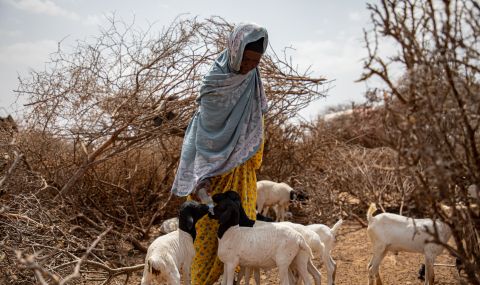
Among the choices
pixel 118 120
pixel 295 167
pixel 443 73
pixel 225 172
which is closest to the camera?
pixel 443 73

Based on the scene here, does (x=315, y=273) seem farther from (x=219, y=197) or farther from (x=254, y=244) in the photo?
(x=219, y=197)

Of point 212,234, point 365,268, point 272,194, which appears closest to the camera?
point 212,234

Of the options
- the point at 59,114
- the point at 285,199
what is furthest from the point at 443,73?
the point at 285,199

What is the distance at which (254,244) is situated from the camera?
151 inches

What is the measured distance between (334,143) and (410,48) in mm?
8388

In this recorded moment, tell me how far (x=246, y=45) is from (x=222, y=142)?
0.84 m

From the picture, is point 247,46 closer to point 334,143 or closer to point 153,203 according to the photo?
point 153,203

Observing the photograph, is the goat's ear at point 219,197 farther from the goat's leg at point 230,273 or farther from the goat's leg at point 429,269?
the goat's leg at point 429,269

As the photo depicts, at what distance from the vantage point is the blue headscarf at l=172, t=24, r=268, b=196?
425 cm

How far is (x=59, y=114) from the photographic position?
6.35 meters

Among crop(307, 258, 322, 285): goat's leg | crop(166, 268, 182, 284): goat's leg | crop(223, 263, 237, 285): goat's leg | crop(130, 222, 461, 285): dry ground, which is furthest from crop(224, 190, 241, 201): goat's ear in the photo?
crop(130, 222, 461, 285): dry ground

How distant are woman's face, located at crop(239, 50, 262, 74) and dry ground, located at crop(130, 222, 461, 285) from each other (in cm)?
240

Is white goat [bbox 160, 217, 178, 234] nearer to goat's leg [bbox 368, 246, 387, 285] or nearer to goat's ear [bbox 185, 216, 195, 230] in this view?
goat's leg [bbox 368, 246, 387, 285]

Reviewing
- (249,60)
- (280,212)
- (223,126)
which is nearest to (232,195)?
(223,126)
